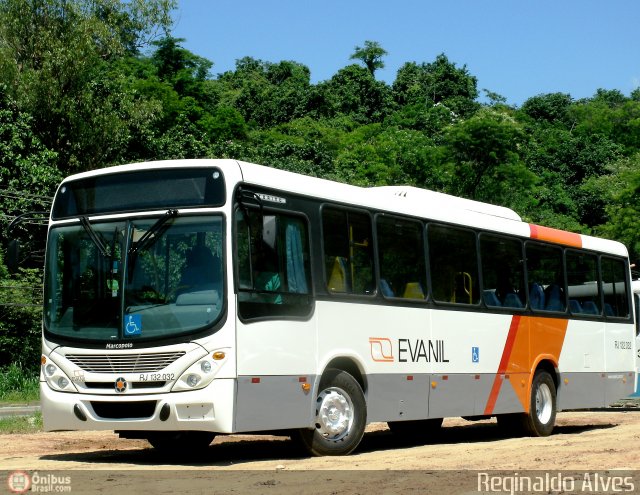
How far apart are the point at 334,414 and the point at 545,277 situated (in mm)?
6413

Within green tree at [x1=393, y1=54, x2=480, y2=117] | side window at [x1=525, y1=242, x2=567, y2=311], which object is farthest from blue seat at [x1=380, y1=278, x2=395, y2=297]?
green tree at [x1=393, y1=54, x2=480, y2=117]

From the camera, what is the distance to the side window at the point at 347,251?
42.9ft

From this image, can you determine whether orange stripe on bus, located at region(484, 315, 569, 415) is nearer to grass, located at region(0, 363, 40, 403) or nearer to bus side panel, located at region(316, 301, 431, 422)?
bus side panel, located at region(316, 301, 431, 422)

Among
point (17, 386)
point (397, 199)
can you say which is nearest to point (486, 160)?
point (17, 386)

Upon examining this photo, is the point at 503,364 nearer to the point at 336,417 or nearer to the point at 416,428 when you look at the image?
the point at 416,428

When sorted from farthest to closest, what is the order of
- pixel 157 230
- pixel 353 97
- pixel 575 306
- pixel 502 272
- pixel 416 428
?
1. pixel 353 97
2. pixel 575 306
3. pixel 416 428
4. pixel 502 272
5. pixel 157 230

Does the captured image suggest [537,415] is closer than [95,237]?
No

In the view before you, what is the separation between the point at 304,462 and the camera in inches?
468

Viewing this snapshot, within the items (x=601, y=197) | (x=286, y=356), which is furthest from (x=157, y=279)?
(x=601, y=197)

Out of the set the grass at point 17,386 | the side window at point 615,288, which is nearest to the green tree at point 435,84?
the grass at point 17,386

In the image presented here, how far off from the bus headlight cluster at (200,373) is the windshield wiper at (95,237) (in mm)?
1642

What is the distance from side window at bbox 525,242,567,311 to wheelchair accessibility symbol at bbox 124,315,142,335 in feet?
25.8

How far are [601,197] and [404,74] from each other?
38608mm

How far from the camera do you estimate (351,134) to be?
3295 inches
